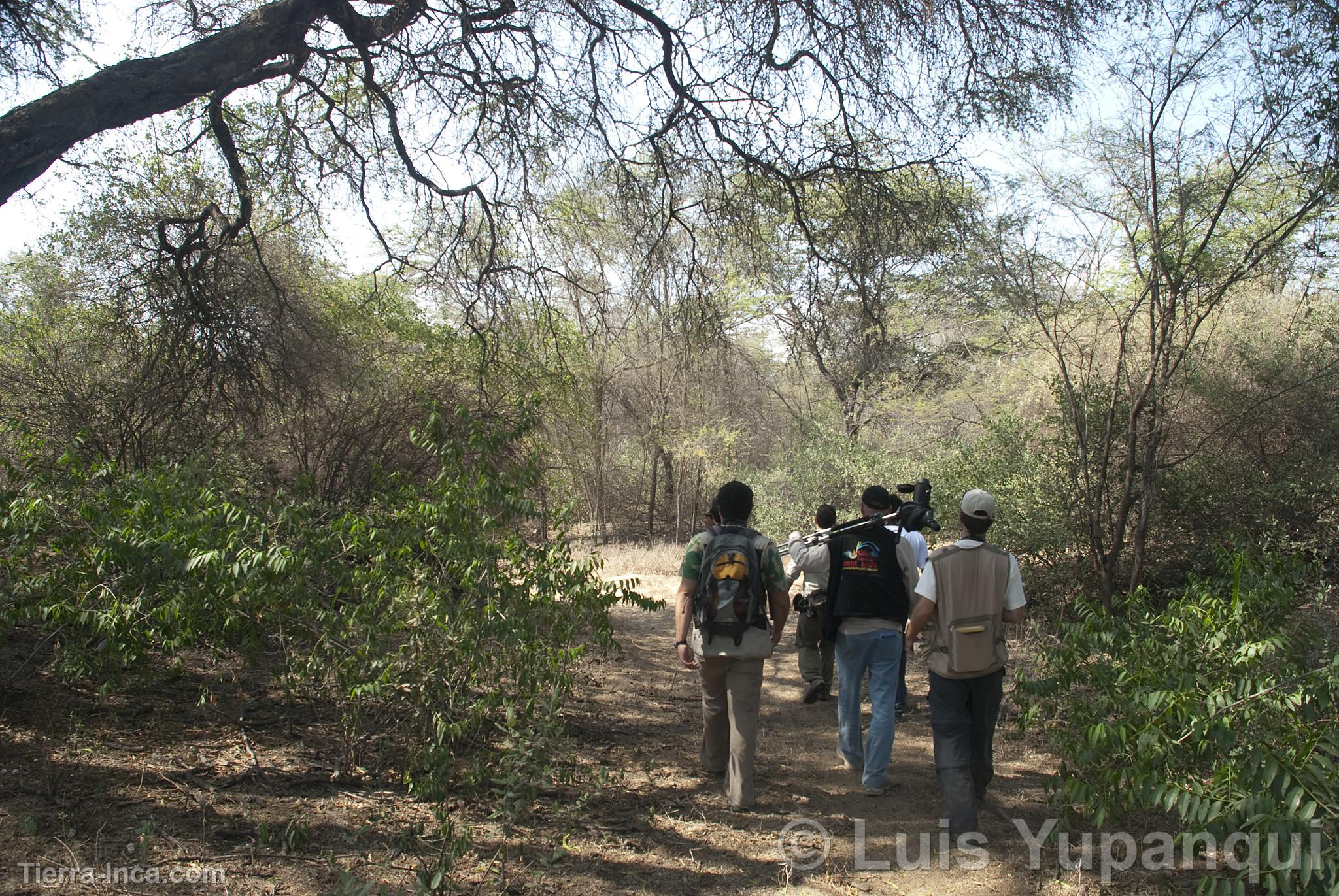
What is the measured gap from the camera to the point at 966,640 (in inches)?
155

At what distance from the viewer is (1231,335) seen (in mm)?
9531

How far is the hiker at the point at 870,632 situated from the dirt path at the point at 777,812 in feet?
0.75

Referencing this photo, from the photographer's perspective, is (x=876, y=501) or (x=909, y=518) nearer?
(x=876, y=501)

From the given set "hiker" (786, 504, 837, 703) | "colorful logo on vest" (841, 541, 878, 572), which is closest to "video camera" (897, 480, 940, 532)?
"colorful logo on vest" (841, 541, 878, 572)

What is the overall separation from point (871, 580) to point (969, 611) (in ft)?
2.70

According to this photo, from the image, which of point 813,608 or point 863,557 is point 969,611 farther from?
point 813,608

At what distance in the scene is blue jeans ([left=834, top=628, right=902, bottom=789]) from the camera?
4531mm

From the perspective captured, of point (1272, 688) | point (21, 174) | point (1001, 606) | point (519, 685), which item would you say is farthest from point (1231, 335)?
point (21, 174)

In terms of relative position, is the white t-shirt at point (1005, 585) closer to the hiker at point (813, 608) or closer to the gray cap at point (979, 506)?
the gray cap at point (979, 506)

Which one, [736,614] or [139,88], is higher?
[139,88]

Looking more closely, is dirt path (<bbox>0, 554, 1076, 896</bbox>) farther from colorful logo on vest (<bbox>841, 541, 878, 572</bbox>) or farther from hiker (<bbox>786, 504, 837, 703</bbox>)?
colorful logo on vest (<bbox>841, 541, 878, 572</bbox>)

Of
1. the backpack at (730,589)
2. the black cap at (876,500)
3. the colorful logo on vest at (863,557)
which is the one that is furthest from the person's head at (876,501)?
the backpack at (730,589)

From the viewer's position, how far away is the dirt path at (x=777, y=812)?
3588 mm

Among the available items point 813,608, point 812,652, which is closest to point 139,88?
point 813,608
